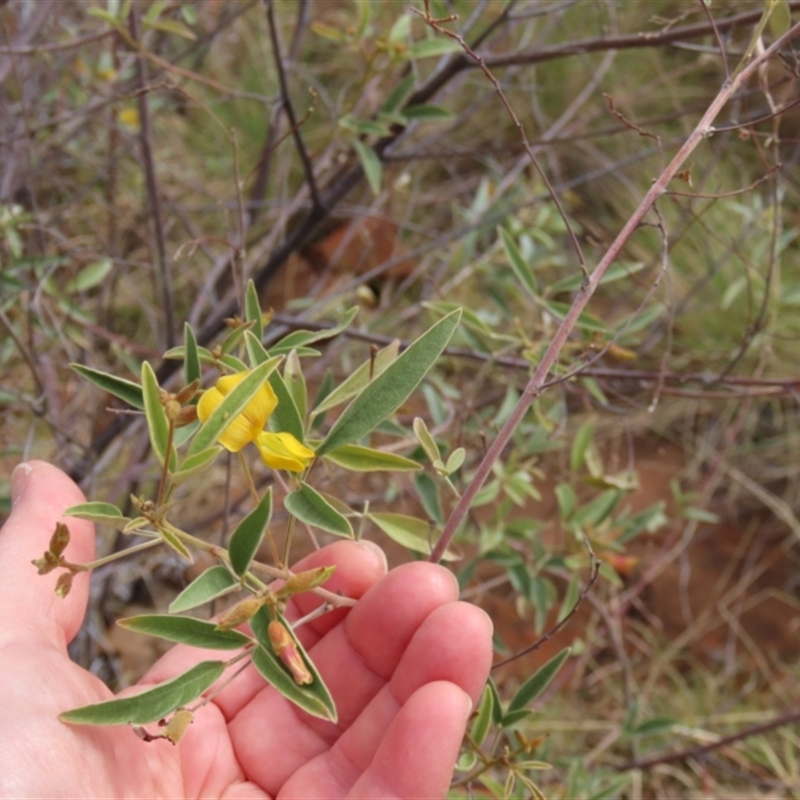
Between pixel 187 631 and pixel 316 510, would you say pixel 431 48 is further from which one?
pixel 187 631

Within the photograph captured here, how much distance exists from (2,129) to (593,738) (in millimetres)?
2153

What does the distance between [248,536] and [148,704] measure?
0.57 ft

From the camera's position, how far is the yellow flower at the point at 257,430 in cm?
66

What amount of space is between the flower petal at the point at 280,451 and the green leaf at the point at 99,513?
0.13 meters

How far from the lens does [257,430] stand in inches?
26.5

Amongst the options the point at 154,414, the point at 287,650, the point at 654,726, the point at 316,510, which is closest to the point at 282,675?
the point at 287,650

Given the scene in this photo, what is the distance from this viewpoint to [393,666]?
948mm

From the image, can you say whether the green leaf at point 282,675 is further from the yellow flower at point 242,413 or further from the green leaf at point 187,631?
the yellow flower at point 242,413

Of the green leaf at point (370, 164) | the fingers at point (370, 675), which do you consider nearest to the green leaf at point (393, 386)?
the fingers at point (370, 675)

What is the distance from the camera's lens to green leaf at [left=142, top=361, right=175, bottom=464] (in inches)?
25.7

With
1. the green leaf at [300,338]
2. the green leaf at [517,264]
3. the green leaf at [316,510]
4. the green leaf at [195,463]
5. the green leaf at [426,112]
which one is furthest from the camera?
the green leaf at [426,112]

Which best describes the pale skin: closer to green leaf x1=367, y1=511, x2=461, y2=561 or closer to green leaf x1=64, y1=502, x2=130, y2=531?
green leaf x1=367, y1=511, x2=461, y2=561

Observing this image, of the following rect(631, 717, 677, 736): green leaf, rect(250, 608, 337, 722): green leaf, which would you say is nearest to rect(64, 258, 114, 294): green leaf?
rect(250, 608, 337, 722): green leaf

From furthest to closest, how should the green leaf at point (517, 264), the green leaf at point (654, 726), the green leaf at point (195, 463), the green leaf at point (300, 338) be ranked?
1. the green leaf at point (654, 726)
2. the green leaf at point (517, 264)
3. the green leaf at point (300, 338)
4. the green leaf at point (195, 463)
